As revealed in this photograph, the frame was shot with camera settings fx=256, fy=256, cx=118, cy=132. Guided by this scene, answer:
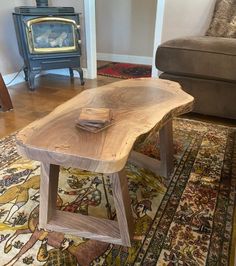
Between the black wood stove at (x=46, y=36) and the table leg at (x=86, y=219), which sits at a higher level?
the black wood stove at (x=46, y=36)

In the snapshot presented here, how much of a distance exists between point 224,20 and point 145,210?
1.78m

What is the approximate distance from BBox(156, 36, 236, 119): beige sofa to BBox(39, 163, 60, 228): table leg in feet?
4.15

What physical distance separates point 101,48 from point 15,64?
1.60 m

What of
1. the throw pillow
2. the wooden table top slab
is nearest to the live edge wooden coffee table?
the wooden table top slab

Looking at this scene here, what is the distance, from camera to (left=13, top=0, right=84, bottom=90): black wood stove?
237 centimetres

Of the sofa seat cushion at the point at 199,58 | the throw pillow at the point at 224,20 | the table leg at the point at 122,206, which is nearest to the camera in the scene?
the table leg at the point at 122,206

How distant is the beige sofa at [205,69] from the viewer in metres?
1.71

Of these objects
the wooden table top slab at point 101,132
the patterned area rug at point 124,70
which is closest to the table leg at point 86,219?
the wooden table top slab at point 101,132

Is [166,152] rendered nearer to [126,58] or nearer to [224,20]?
[224,20]

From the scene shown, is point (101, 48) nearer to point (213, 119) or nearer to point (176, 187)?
point (213, 119)

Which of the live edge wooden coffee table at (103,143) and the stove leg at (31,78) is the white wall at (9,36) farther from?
the live edge wooden coffee table at (103,143)

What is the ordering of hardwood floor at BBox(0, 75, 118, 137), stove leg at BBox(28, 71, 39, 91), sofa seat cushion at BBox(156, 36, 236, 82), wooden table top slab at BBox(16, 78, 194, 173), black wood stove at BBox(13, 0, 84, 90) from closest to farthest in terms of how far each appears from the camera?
wooden table top slab at BBox(16, 78, 194, 173) → sofa seat cushion at BBox(156, 36, 236, 82) → hardwood floor at BBox(0, 75, 118, 137) → black wood stove at BBox(13, 0, 84, 90) → stove leg at BBox(28, 71, 39, 91)

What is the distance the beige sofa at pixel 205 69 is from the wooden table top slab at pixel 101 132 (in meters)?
0.68

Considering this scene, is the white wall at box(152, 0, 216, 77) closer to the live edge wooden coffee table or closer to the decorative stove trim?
the decorative stove trim
